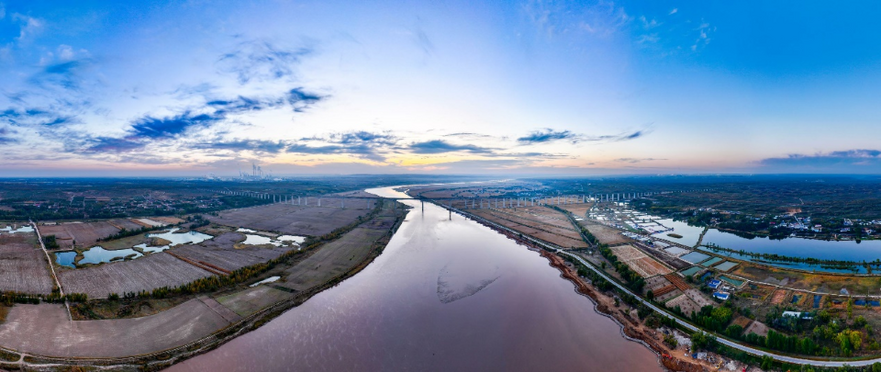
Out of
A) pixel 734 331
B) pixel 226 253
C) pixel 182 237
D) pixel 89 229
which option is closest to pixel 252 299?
pixel 226 253

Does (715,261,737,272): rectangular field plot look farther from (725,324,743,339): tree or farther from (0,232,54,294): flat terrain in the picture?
(0,232,54,294): flat terrain

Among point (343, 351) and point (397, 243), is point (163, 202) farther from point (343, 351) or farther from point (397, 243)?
point (343, 351)

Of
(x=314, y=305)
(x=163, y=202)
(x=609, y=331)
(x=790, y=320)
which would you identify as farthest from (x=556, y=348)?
(x=163, y=202)

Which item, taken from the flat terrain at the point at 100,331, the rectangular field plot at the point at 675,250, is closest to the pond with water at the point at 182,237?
the flat terrain at the point at 100,331

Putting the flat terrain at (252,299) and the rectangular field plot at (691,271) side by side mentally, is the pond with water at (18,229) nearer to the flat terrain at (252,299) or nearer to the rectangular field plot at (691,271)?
the flat terrain at (252,299)

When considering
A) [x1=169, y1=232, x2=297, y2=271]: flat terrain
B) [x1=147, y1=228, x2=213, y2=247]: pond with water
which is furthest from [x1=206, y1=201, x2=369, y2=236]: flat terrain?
[x1=169, y1=232, x2=297, y2=271]: flat terrain

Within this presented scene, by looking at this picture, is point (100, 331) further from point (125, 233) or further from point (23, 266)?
point (125, 233)
